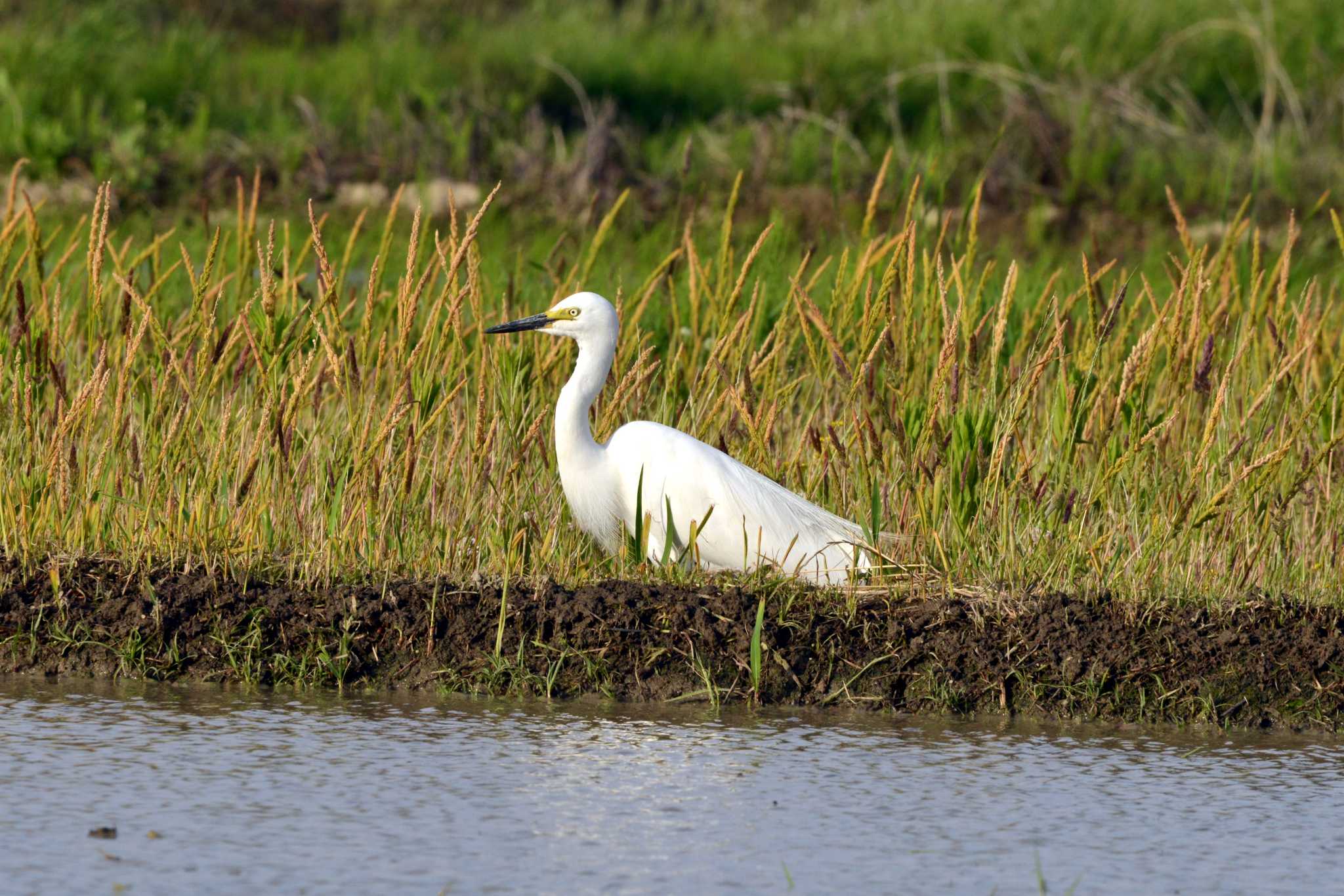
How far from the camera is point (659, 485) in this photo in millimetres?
4750

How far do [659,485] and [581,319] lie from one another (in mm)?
471

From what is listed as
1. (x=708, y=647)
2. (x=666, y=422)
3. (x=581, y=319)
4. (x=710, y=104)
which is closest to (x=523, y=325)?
(x=581, y=319)

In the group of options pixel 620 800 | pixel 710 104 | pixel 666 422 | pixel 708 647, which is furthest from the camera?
pixel 710 104

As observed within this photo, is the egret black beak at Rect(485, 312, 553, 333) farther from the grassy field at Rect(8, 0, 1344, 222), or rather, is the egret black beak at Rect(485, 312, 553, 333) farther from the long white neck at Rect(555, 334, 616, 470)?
the grassy field at Rect(8, 0, 1344, 222)

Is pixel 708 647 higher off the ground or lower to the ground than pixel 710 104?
lower

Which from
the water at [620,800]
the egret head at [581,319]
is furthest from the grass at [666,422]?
the water at [620,800]

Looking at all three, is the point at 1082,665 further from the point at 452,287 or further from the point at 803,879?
the point at 452,287

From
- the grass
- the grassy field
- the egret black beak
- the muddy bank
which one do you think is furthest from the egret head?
the grassy field

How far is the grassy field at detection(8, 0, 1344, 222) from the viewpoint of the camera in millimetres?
10414

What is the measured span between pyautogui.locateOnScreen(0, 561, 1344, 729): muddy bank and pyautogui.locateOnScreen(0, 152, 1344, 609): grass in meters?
0.09

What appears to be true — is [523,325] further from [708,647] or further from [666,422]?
[708,647]

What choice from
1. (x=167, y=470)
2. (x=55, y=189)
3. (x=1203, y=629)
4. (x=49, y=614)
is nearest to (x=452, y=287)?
(x=167, y=470)

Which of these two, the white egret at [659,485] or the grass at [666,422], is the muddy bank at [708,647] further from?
the white egret at [659,485]

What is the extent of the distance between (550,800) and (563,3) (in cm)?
1505
